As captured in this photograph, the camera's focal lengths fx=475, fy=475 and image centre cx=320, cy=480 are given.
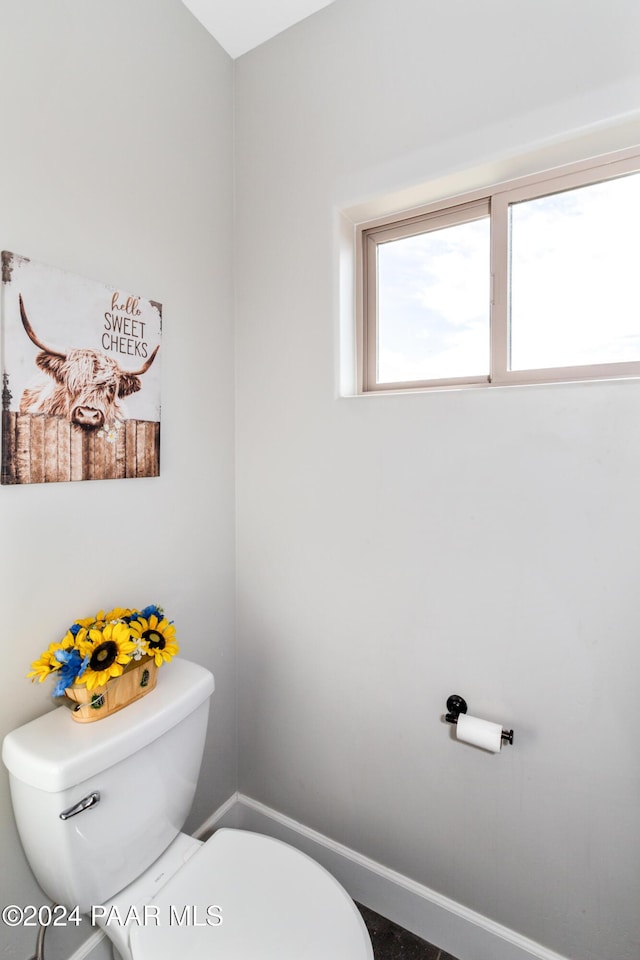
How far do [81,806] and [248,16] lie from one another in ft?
6.80

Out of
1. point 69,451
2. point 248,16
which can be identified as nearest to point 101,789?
point 69,451

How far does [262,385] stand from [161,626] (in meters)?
0.79

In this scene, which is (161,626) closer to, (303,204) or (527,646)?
(527,646)

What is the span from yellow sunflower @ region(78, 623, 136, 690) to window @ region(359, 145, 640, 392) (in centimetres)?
97

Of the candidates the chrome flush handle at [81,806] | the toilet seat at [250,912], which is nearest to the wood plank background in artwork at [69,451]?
the chrome flush handle at [81,806]

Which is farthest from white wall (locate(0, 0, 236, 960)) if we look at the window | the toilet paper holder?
Result: the toilet paper holder

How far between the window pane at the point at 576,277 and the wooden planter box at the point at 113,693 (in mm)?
1184

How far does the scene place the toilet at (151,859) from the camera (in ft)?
2.91

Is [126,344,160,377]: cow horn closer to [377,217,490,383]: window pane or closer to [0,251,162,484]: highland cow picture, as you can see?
[0,251,162,484]: highland cow picture

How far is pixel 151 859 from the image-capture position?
1.07 m

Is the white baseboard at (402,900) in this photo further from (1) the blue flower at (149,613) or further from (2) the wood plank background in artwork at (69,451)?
(2) the wood plank background in artwork at (69,451)

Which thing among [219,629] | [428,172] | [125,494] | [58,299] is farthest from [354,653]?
[428,172]

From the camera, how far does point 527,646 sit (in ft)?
3.74

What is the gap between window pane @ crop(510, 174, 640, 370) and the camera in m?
1.12
